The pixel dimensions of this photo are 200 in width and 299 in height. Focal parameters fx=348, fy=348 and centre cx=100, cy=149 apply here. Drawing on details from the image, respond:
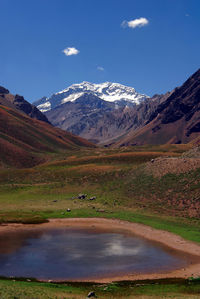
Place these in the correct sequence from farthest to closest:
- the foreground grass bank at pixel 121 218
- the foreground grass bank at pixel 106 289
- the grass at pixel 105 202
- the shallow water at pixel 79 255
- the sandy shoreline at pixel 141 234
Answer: the foreground grass bank at pixel 121 218
the shallow water at pixel 79 255
the sandy shoreline at pixel 141 234
the grass at pixel 105 202
the foreground grass bank at pixel 106 289

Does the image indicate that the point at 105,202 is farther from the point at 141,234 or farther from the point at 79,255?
the point at 79,255

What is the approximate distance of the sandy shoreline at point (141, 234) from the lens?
40.0m

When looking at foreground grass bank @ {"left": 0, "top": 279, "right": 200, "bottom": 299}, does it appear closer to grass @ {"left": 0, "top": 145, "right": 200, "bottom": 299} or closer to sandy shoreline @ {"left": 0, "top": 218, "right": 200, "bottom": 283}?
grass @ {"left": 0, "top": 145, "right": 200, "bottom": 299}

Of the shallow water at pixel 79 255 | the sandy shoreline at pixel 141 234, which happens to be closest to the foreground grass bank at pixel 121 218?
the sandy shoreline at pixel 141 234

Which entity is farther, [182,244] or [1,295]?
[182,244]

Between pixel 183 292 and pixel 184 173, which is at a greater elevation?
pixel 184 173

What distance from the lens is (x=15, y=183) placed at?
110 m

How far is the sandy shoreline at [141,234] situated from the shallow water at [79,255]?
1412mm

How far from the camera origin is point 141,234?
197ft

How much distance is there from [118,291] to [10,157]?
511 ft

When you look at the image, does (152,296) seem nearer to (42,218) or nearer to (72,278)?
(72,278)

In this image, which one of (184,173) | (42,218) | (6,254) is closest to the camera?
(6,254)

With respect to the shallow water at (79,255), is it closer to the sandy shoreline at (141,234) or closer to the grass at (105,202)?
the sandy shoreline at (141,234)

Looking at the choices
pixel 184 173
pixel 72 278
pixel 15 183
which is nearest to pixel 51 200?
pixel 15 183
